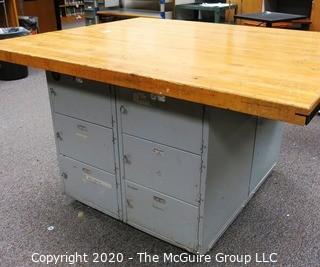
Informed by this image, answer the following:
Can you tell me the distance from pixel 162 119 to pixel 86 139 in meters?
0.45

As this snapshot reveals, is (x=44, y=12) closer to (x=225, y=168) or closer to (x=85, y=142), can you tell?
(x=85, y=142)

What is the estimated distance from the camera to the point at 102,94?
4.71ft

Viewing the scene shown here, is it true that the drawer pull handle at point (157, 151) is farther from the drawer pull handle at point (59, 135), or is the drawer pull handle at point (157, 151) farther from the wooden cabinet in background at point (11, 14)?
the wooden cabinet in background at point (11, 14)

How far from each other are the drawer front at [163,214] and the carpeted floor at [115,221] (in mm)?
97

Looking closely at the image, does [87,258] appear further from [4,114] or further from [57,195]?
[4,114]

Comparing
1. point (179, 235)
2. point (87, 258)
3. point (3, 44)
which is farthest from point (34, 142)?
point (179, 235)

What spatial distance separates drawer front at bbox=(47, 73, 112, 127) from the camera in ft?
4.74

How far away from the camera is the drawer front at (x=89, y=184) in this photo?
5.35ft

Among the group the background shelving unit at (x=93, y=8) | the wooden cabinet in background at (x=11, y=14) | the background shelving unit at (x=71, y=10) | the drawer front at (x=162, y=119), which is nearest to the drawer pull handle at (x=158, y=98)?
the drawer front at (x=162, y=119)

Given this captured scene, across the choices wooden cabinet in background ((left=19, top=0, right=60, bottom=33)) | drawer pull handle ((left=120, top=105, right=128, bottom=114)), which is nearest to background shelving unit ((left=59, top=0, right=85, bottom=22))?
wooden cabinet in background ((left=19, top=0, right=60, bottom=33))

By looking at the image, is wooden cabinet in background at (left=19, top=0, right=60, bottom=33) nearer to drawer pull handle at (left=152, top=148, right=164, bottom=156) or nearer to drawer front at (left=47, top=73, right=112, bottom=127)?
drawer front at (left=47, top=73, right=112, bottom=127)

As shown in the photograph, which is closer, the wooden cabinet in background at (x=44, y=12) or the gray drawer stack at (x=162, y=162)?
the gray drawer stack at (x=162, y=162)

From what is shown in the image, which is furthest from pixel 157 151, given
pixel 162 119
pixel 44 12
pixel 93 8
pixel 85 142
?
pixel 44 12

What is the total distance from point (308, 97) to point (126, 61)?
2.11 feet
